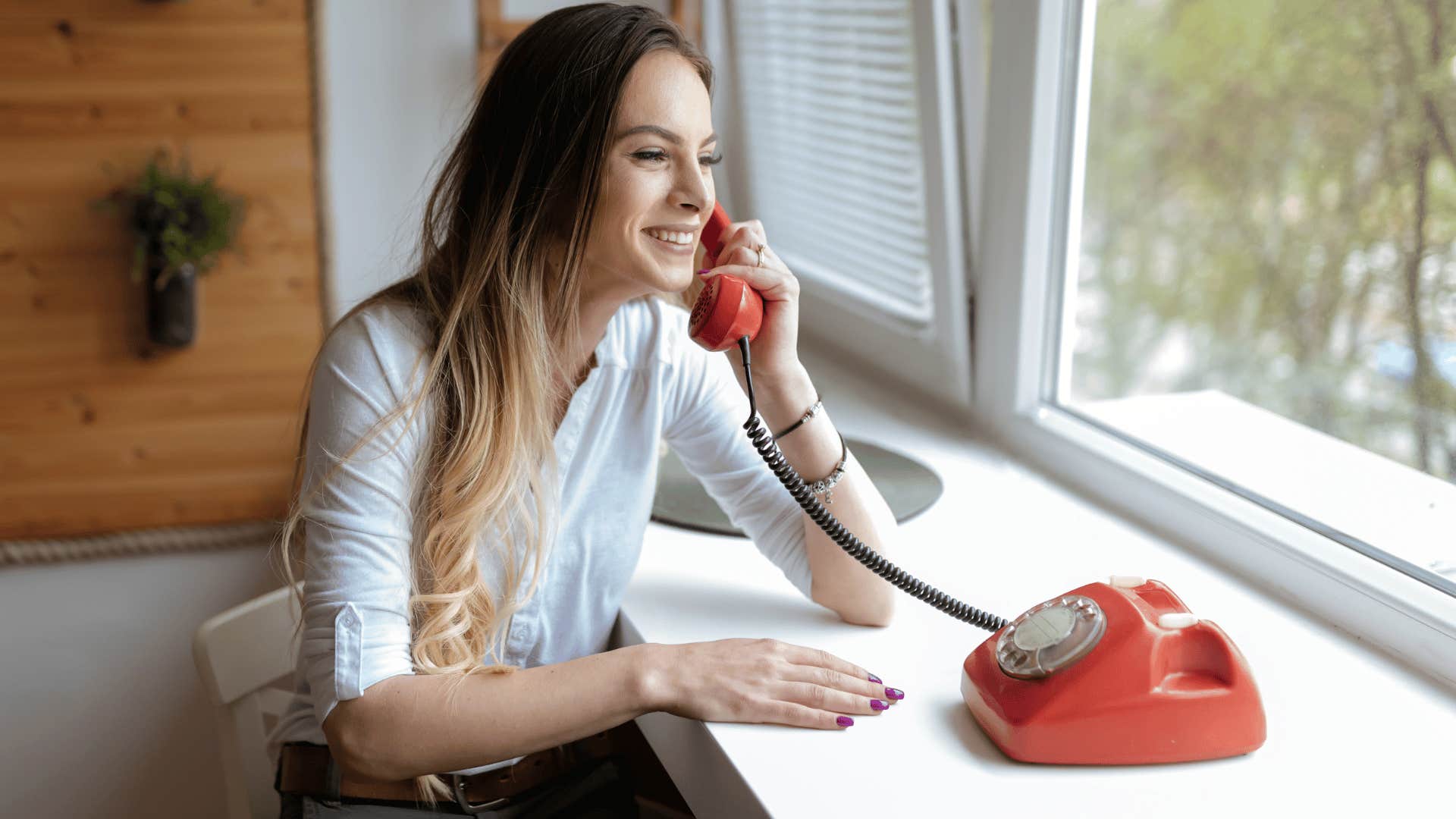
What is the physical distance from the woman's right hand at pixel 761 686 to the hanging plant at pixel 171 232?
5.19ft

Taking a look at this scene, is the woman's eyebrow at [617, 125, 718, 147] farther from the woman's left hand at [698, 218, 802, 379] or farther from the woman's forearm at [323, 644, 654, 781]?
the woman's forearm at [323, 644, 654, 781]

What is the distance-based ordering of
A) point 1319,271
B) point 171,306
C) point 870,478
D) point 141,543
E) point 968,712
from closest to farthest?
1. point 968,712
2. point 870,478
3. point 1319,271
4. point 171,306
5. point 141,543

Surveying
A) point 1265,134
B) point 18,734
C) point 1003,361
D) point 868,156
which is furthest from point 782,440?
point 18,734

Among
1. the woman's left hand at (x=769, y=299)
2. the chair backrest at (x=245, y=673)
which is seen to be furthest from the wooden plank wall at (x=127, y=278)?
the woman's left hand at (x=769, y=299)

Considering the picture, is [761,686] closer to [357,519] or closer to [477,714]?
[477,714]

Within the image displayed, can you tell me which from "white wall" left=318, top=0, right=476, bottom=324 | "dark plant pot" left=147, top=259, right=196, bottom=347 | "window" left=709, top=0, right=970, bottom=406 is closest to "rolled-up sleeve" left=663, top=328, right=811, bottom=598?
"window" left=709, top=0, right=970, bottom=406

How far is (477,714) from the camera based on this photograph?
110cm

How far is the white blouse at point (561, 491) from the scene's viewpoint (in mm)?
1118

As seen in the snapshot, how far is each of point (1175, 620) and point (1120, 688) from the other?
0.25 feet

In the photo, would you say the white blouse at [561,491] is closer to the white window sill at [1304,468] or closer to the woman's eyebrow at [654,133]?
the woman's eyebrow at [654,133]

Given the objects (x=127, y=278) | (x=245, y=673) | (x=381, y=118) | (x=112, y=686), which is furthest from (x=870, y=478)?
(x=112, y=686)

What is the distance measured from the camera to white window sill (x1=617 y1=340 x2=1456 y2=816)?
946 mm

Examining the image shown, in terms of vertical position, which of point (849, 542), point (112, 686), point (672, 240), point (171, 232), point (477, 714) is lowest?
point (112, 686)

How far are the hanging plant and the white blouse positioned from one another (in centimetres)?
118
